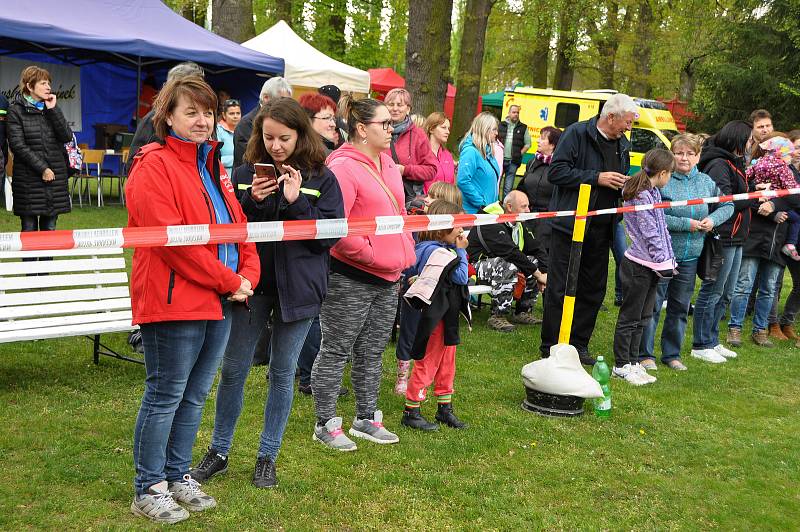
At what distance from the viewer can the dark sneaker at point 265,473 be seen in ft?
14.1

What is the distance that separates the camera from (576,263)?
609 centimetres

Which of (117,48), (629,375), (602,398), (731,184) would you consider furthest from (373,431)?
(117,48)

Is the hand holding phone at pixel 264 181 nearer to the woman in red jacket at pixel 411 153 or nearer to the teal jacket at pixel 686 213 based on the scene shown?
the woman in red jacket at pixel 411 153

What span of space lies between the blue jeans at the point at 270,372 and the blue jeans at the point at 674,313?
406cm

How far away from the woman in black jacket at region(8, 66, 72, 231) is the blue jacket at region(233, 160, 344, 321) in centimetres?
448

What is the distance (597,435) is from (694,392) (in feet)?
5.51

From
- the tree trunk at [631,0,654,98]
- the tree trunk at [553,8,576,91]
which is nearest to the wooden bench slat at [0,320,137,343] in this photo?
the tree trunk at [553,8,576,91]

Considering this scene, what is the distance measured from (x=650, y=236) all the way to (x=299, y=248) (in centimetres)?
366

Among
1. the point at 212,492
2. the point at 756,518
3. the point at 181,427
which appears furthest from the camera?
the point at 756,518

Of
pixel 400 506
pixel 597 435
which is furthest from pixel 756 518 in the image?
pixel 400 506

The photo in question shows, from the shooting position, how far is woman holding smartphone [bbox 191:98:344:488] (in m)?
3.98

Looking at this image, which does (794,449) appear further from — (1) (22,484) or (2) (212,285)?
(1) (22,484)

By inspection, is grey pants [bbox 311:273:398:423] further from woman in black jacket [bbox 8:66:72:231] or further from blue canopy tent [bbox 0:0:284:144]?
blue canopy tent [bbox 0:0:284:144]

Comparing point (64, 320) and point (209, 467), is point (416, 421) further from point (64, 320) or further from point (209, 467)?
point (64, 320)
